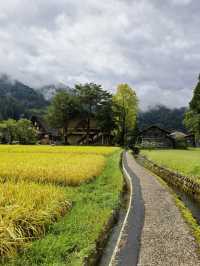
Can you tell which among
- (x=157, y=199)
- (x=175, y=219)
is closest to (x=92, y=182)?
(x=157, y=199)

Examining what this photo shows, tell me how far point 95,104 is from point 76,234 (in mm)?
72091

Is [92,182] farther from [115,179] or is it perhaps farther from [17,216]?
[17,216]

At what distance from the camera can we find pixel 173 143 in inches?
2940

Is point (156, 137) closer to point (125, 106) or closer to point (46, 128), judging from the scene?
point (125, 106)

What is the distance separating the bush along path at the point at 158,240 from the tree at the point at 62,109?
7000 centimetres

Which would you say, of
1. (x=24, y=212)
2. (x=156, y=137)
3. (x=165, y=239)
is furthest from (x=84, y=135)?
(x=24, y=212)

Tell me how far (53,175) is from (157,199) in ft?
17.5

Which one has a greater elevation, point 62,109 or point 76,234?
point 62,109

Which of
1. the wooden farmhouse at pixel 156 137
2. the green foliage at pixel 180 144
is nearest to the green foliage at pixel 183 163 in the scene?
the green foliage at pixel 180 144

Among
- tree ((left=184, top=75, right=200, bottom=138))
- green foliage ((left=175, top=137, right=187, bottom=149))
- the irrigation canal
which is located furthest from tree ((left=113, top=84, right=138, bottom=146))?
the irrigation canal

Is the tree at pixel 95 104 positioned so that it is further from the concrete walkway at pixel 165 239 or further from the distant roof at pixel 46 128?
the concrete walkway at pixel 165 239

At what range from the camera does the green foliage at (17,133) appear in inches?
3147

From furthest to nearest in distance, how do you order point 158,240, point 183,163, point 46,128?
point 46,128 → point 183,163 → point 158,240

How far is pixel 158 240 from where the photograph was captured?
8.30 metres
